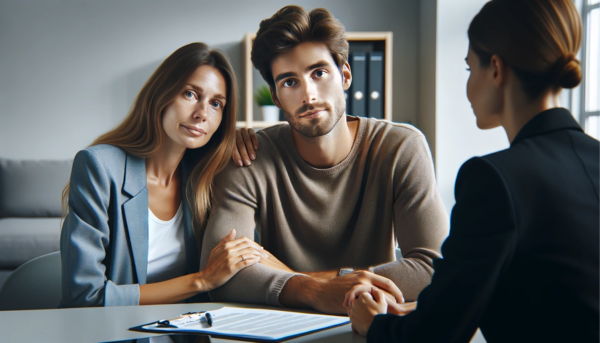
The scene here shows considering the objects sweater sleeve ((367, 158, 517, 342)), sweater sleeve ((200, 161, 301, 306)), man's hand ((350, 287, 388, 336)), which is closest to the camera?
sweater sleeve ((367, 158, 517, 342))

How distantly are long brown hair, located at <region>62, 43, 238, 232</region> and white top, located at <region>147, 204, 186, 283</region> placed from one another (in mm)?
89

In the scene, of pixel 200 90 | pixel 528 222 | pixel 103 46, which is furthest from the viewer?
pixel 103 46

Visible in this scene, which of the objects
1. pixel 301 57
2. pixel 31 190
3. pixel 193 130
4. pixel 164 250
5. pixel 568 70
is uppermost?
pixel 301 57

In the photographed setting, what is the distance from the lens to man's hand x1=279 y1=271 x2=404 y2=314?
3.31 ft

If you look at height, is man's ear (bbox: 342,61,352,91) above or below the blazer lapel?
above

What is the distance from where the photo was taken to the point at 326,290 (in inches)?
40.6

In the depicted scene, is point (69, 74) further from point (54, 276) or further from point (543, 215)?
point (543, 215)

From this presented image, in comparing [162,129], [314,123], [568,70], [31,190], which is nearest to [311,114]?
[314,123]

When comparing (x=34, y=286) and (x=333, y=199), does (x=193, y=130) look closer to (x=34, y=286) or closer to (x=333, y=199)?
(x=333, y=199)

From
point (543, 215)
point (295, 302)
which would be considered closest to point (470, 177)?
point (543, 215)

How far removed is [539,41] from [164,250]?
118 cm

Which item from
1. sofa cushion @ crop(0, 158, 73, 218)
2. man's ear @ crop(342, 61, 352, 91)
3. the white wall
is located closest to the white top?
man's ear @ crop(342, 61, 352, 91)

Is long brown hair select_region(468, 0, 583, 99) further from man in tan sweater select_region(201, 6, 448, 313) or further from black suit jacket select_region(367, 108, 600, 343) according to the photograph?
man in tan sweater select_region(201, 6, 448, 313)

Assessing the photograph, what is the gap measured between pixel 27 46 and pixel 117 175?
3.10 m
